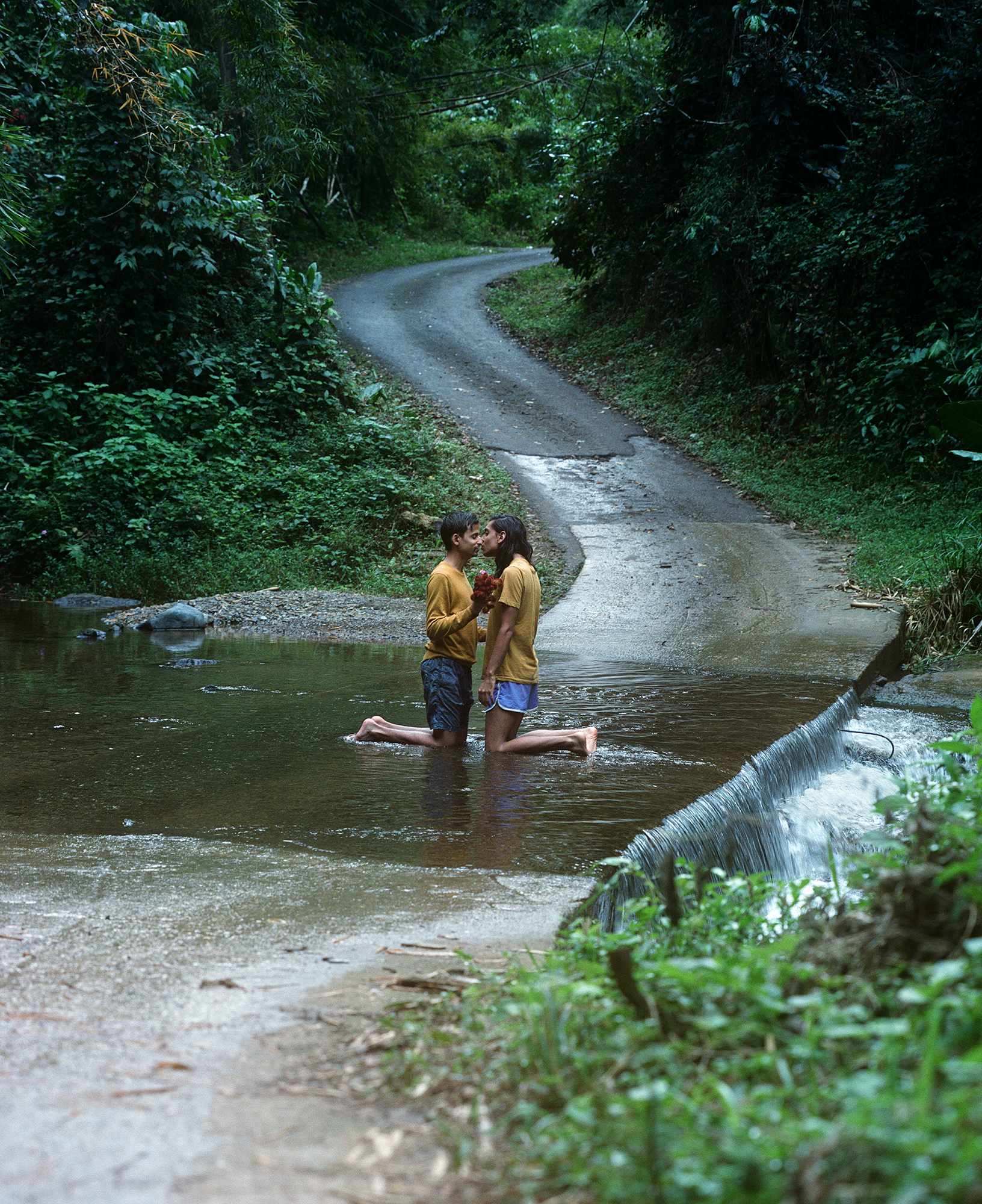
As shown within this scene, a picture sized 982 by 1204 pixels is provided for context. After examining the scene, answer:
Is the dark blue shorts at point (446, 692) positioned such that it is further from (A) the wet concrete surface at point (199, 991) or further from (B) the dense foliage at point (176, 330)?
(B) the dense foliage at point (176, 330)

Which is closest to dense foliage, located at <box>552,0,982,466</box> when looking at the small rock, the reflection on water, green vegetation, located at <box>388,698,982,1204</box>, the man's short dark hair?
the reflection on water

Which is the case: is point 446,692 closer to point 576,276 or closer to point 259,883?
point 259,883

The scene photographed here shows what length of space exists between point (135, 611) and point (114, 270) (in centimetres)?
757

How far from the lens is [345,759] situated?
20.0ft

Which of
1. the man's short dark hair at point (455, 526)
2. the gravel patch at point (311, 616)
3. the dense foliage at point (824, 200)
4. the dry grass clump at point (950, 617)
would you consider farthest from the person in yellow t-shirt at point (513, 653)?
the dense foliage at point (824, 200)

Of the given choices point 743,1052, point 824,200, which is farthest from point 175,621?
point 824,200

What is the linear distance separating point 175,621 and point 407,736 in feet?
18.5

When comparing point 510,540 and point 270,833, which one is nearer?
point 270,833

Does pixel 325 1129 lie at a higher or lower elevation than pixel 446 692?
higher

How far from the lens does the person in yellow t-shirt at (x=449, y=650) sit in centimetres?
609

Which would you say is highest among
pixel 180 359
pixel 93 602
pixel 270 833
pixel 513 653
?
pixel 180 359

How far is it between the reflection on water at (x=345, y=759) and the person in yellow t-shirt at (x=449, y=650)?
12 cm

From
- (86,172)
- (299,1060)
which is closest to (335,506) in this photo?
(86,172)

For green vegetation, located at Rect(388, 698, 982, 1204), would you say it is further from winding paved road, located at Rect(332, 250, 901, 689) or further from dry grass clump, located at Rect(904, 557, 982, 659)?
dry grass clump, located at Rect(904, 557, 982, 659)
